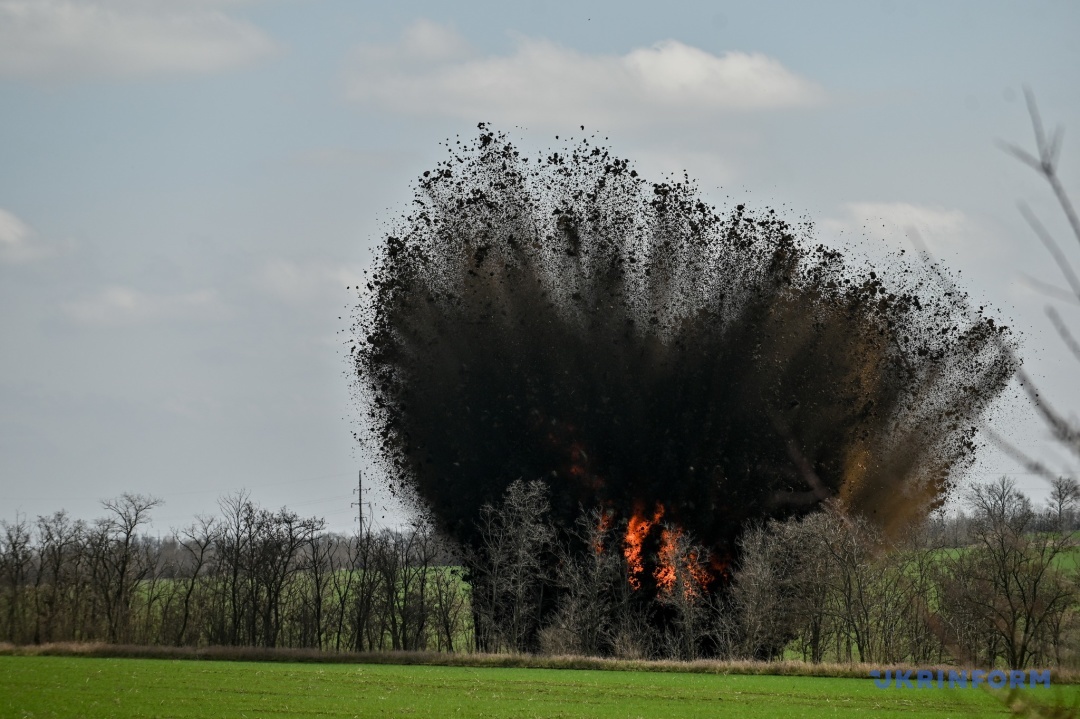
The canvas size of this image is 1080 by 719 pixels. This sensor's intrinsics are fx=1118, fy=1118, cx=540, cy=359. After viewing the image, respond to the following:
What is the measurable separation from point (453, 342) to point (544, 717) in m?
19.1

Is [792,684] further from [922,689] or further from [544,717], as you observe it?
[544,717]

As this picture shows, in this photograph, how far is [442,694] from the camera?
30.7 meters

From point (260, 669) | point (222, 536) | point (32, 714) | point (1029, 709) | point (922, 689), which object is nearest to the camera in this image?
point (1029, 709)

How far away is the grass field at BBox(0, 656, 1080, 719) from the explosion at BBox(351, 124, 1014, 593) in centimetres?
785

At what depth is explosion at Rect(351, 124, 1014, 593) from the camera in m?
41.0

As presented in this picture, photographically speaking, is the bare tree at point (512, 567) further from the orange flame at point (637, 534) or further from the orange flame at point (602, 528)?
the orange flame at point (637, 534)

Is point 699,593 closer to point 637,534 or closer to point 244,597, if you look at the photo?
point 637,534

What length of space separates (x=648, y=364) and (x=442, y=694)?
15725 mm

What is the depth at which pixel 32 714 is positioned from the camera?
24.9 meters

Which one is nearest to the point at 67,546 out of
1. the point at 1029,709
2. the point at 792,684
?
the point at 792,684

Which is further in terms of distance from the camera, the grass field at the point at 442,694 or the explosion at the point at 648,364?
the explosion at the point at 648,364

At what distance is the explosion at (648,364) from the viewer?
41.0 meters

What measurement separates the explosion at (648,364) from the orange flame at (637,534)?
7 cm

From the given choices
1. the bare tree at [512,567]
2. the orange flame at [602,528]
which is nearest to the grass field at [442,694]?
the bare tree at [512,567]
